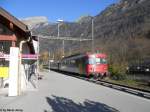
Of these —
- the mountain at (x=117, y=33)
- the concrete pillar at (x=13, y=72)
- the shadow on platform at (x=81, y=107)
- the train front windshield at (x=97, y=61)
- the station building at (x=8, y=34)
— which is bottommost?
the shadow on platform at (x=81, y=107)

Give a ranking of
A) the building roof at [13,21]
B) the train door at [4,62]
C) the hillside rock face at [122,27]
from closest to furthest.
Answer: the train door at [4,62] → the building roof at [13,21] → the hillside rock face at [122,27]

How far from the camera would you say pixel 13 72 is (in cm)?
1819

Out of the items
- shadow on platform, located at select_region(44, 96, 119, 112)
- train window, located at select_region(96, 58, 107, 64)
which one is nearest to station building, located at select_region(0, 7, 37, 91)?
shadow on platform, located at select_region(44, 96, 119, 112)

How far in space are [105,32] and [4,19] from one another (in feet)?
377

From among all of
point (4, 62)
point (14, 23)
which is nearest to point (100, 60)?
point (4, 62)

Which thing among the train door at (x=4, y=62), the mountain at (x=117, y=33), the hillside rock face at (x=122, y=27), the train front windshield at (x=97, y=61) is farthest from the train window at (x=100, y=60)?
the hillside rock face at (x=122, y=27)

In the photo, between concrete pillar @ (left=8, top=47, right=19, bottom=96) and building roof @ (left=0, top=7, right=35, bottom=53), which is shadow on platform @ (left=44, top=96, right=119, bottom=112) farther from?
building roof @ (left=0, top=7, right=35, bottom=53)

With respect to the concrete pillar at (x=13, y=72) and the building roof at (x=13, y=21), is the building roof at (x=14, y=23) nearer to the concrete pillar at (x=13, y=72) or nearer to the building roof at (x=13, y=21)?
the building roof at (x=13, y=21)

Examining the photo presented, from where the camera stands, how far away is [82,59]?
1633 inches

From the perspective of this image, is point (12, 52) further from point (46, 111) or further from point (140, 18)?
point (140, 18)

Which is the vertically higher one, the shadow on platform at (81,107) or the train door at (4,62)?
the train door at (4,62)

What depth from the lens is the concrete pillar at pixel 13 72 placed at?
18.1 meters

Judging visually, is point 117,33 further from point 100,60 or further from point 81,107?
point 81,107

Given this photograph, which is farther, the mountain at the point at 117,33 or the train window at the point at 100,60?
the mountain at the point at 117,33
